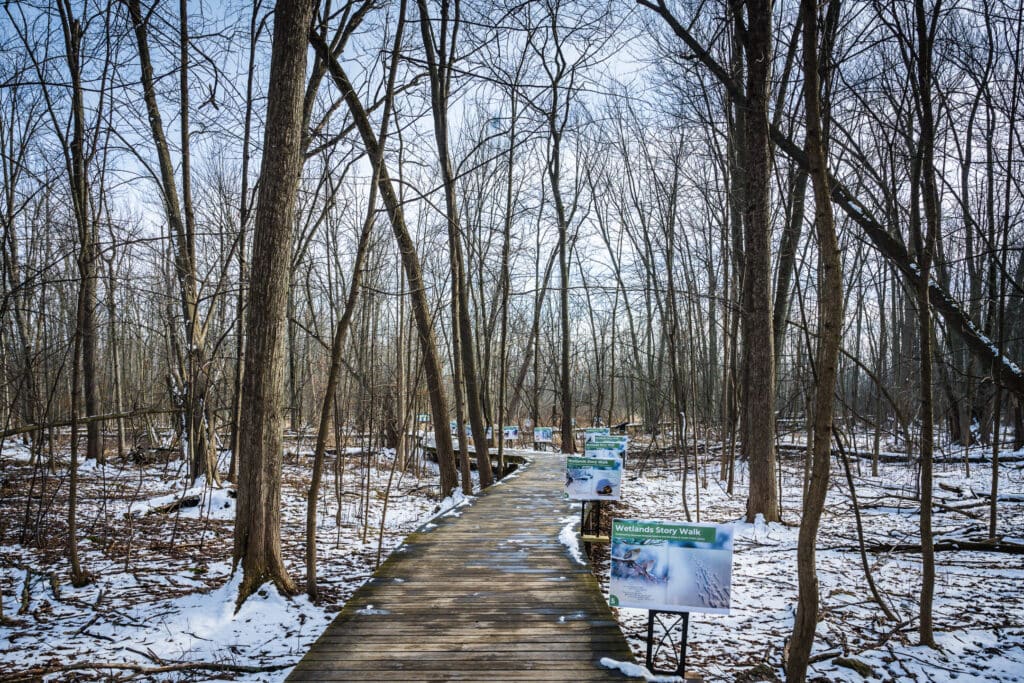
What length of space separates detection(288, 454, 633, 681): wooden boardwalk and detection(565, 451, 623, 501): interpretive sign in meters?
0.60

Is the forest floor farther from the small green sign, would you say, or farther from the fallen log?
the small green sign

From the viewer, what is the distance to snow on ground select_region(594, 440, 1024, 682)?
4.23 meters

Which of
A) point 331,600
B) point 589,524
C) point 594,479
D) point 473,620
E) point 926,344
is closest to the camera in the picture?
point 473,620

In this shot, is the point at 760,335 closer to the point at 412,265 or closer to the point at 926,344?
the point at 926,344

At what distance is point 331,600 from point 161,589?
161 centimetres

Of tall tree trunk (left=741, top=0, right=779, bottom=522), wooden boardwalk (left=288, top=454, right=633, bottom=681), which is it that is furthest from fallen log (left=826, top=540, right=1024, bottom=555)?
wooden boardwalk (left=288, top=454, right=633, bottom=681)

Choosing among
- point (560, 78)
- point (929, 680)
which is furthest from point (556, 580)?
point (560, 78)

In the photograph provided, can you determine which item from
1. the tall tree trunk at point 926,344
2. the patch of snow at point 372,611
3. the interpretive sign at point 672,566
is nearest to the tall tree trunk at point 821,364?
the interpretive sign at point 672,566

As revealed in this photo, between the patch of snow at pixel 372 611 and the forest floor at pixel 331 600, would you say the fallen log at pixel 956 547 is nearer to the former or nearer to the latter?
the forest floor at pixel 331 600

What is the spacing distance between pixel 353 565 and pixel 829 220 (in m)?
6.00

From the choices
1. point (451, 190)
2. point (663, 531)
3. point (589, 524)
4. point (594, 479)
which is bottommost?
point (589, 524)

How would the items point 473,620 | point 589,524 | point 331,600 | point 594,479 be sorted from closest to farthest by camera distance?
point 473,620
point 331,600
point 594,479
point 589,524

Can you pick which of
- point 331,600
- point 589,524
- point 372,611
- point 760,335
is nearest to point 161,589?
point 331,600

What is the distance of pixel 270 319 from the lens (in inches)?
210
